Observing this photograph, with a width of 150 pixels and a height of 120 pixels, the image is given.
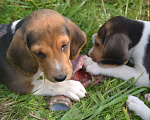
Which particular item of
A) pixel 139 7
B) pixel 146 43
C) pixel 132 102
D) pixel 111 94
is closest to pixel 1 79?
pixel 111 94

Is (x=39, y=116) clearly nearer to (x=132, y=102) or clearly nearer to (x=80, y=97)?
(x=80, y=97)

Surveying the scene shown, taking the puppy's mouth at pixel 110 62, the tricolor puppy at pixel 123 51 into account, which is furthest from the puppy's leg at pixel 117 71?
the puppy's mouth at pixel 110 62

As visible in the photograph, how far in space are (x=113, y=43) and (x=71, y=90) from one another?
55.6 inches

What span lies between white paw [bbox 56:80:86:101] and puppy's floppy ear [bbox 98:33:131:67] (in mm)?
1000

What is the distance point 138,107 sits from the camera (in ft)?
15.2

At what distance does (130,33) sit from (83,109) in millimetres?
2026

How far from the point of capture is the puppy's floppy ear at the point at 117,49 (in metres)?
4.90

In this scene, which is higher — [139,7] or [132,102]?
[139,7]

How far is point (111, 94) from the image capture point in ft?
16.5

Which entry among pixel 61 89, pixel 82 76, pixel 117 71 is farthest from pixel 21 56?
pixel 117 71

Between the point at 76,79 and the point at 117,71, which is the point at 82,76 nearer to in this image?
the point at 76,79

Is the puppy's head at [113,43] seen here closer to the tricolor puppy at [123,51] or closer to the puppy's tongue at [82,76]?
the tricolor puppy at [123,51]

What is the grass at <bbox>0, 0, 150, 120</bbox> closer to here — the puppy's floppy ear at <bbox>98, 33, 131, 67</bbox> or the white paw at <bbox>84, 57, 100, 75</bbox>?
the white paw at <bbox>84, 57, 100, 75</bbox>

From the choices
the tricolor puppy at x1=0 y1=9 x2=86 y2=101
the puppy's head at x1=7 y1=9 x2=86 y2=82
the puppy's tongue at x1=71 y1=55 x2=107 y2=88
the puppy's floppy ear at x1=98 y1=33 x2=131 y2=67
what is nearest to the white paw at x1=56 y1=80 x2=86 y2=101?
the tricolor puppy at x1=0 y1=9 x2=86 y2=101
